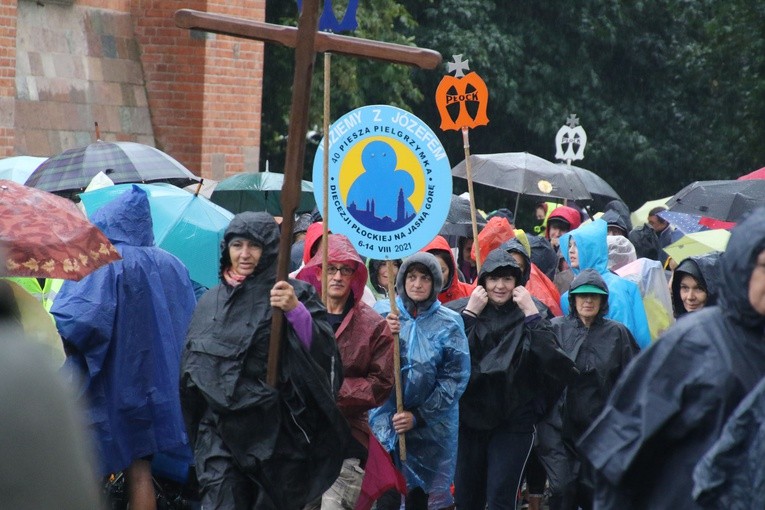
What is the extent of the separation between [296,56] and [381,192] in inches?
70.8

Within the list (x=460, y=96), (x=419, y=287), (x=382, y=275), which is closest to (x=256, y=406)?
(x=419, y=287)

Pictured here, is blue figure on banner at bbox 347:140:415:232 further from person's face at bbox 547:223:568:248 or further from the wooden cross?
person's face at bbox 547:223:568:248

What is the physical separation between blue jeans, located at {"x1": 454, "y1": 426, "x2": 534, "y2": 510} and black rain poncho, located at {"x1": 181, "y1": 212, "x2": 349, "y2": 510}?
1.80 meters

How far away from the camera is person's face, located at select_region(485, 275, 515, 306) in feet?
27.1

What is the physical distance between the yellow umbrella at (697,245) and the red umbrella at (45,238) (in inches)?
202

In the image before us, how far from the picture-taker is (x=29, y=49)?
579 inches

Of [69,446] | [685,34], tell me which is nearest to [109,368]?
[69,446]

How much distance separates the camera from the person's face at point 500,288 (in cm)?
827

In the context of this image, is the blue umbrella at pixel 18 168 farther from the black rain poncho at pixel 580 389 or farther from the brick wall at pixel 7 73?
the black rain poncho at pixel 580 389

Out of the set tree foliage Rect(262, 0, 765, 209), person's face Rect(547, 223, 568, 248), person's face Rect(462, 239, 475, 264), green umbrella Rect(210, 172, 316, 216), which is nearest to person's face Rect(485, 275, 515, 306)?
person's face Rect(462, 239, 475, 264)

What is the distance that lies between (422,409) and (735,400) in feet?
13.7

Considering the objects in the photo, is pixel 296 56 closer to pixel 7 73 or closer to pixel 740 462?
pixel 740 462

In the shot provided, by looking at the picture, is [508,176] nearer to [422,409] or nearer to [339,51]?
[422,409]

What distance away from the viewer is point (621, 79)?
102 feet
